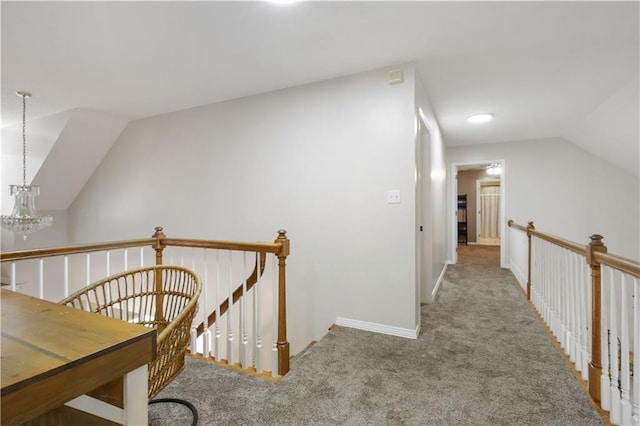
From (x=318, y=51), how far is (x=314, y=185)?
3.84ft

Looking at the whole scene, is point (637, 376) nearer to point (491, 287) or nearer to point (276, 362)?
point (276, 362)

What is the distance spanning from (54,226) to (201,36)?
471 centimetres

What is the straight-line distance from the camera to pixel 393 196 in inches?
103

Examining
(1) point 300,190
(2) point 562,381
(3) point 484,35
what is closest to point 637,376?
(2) point 562,381

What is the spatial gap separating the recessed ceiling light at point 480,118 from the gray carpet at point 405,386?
2.65m

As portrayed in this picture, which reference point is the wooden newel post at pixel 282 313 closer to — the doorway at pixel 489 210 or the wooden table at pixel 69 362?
the wooden table at pixel 69 362

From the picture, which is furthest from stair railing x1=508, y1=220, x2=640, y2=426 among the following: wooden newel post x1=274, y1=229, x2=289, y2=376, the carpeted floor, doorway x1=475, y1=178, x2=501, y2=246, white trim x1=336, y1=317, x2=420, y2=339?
doorway x1=475, y1=178, x2=501, y2=246

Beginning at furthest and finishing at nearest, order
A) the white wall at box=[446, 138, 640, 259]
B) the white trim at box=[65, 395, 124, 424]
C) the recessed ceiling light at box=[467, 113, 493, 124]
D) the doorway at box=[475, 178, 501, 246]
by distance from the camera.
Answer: the doorway at box=[475, 178, 501, 246], the white wall at box=[446, 138, 640, 259], the recessed ceiling light at box=[467, 113, 493, 124], the white trim at box=[65, 395, 124, 424]

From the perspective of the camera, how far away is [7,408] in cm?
53

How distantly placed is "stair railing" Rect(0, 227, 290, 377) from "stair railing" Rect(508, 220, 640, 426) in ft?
5.94

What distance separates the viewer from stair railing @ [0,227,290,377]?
2049mm

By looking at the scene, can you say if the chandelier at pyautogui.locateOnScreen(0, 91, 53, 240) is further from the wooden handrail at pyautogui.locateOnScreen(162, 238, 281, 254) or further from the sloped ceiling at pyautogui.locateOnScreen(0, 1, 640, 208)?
the wooden handrail at pyautogui.locateOnScreen(162, 238, 281, 254)

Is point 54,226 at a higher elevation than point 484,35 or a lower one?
lower

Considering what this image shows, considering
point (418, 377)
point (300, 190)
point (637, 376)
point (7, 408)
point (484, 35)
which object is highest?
point (484, 35)
